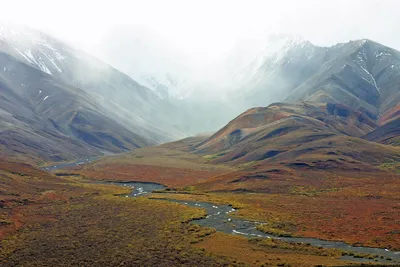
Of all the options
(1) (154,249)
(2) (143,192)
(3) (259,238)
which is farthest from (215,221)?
(2) (143,192)

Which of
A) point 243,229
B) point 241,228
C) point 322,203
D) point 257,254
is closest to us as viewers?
point 257,254

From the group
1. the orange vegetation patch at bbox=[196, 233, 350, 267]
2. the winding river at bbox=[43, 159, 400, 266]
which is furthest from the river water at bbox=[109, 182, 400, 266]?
the orange vegetation patch at bbox=[196, 233, 350, 267]

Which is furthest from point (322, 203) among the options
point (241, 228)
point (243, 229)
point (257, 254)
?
point (257, 254)

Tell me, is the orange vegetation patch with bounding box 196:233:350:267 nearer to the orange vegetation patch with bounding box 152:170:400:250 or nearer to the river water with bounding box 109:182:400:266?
the river water with bounding box 109:182:400:266

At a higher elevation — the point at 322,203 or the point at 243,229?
the point at 322,203

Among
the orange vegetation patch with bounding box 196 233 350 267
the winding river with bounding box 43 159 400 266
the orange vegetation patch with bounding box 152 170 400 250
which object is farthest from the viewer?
the orange vegetation patch with bounding box 152 170 400 250

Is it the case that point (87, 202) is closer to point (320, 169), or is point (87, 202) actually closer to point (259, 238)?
point (259, 238)

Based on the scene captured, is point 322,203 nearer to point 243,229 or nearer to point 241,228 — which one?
point 241,228

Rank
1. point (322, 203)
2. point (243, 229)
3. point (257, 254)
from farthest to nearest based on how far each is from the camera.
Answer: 1. point (322, 203)
2. point (243, 229)
3. point (257, 254)

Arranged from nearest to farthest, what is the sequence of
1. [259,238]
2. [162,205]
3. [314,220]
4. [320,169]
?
[259,238] < [314,220] < [162,205] < [320,169]

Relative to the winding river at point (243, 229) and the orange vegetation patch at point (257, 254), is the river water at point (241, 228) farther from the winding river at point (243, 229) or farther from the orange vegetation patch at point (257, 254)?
the orange vegetation patch at point (257, 254)

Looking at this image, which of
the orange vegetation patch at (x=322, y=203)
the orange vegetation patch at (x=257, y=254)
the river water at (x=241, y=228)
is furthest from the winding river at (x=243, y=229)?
the orange vegetation patch at (x=257, y=254)
